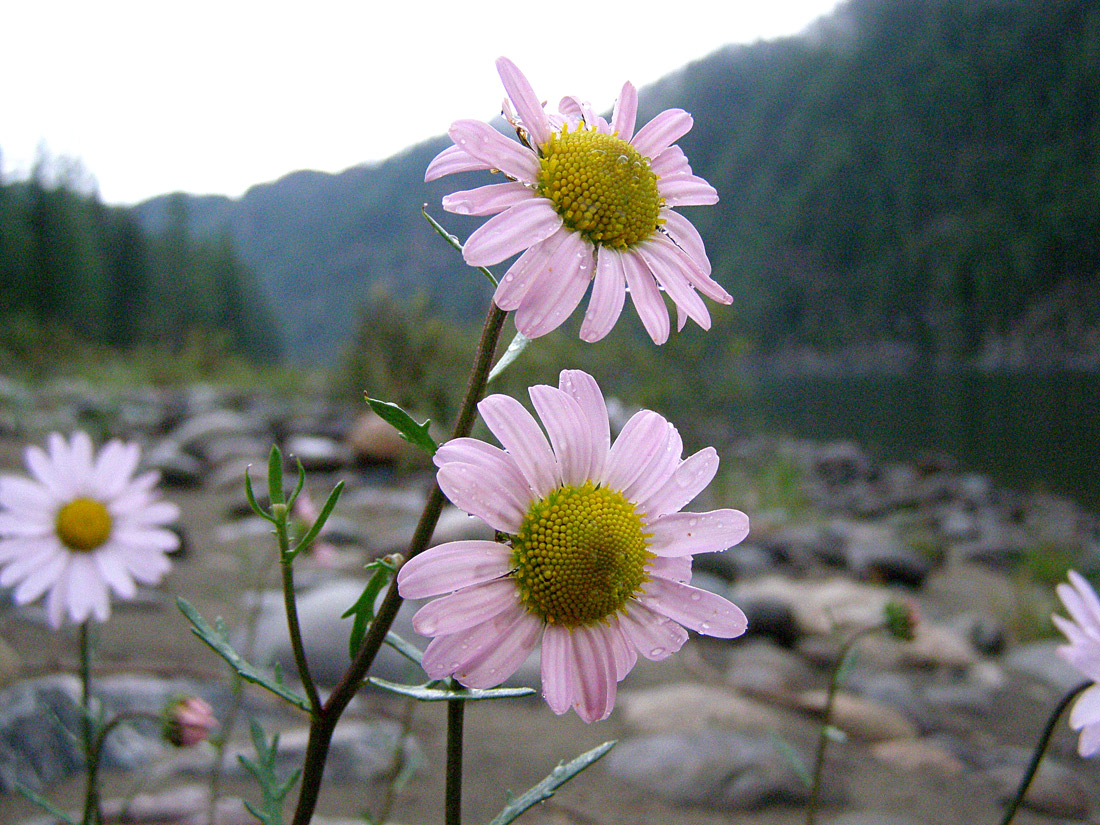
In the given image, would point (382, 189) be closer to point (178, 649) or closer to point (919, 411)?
point (919, 411)

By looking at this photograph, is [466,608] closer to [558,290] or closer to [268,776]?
[558,290]

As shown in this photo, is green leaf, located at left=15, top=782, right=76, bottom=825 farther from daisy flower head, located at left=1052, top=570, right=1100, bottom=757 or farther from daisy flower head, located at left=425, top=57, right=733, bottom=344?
daisy flower head, located at left=1052, top=570, right=1100, bottom=757

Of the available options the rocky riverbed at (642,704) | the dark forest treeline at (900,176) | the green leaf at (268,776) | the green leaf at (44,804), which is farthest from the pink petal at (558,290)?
the dark forest treeline at (900,176)

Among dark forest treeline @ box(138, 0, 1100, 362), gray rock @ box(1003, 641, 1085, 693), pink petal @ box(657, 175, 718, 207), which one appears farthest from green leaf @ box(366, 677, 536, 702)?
dark forest treeline @ box(138, 0, 1100, 362)

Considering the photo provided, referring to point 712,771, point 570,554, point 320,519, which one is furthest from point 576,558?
Answer: point 712,771

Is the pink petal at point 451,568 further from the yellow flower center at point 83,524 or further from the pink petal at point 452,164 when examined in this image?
the yellow flower center at point 83,524

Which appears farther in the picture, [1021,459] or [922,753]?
[1021,459]

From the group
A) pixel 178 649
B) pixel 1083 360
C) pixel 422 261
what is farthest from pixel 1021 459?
pixel 422 261
